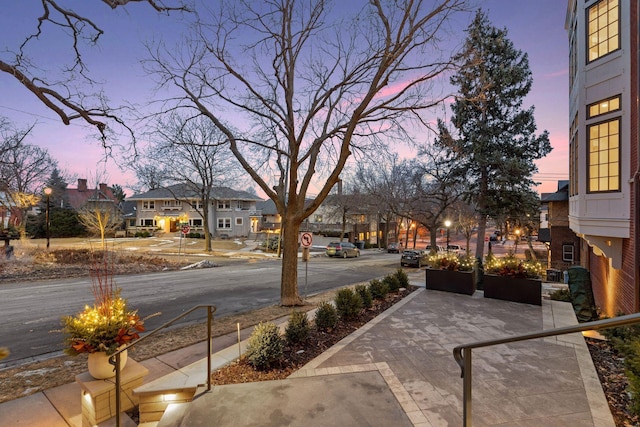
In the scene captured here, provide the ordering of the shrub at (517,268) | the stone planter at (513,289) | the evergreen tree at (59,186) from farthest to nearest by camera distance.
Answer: the evergreen tree at (59,186) → the shrub at (517,268) → the stone planter at (513,289)

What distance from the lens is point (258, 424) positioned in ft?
11.1

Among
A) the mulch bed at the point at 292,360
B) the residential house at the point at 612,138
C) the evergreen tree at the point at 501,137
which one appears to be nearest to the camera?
the mulch bed at the point at 292,360

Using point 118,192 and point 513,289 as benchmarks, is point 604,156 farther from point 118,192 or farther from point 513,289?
point 118,192

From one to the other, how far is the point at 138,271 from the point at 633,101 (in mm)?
21682

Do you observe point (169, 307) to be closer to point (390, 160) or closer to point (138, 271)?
point (390, 160)

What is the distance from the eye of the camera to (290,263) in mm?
9453

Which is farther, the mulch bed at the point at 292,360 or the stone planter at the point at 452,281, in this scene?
the stone planter at the point at 452,281

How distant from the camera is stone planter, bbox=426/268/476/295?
33.0 feet

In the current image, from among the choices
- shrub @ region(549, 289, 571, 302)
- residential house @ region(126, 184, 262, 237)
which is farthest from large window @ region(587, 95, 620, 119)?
residential house @ region(126, 184, 262, 237)

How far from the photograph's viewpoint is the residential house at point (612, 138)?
738cm

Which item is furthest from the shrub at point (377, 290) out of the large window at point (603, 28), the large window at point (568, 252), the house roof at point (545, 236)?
the house roof at point (545, 236)

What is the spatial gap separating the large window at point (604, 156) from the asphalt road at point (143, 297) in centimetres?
875

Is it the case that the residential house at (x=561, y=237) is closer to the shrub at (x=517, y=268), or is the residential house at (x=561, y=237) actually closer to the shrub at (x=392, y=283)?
the shrub at (x=517, y=268)

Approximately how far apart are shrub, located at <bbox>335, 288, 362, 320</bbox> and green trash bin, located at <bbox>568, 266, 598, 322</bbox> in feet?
20.1
